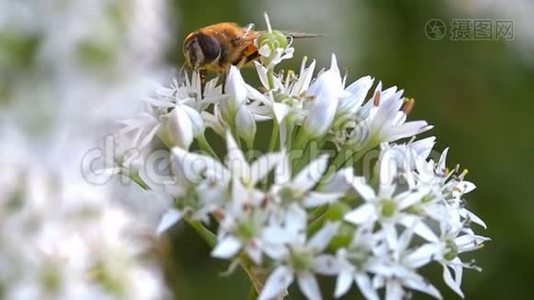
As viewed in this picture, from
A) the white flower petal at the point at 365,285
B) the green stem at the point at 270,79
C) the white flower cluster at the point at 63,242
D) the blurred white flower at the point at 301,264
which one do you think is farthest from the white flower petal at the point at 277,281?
the white flower cluster at the point at 63,242

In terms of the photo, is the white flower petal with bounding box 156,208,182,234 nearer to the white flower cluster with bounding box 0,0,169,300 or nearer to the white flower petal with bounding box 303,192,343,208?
the white flower petal with bounding box 303,192,343,208

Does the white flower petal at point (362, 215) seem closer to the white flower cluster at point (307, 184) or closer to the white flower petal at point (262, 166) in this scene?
the white flower cluster at point (307, 184)

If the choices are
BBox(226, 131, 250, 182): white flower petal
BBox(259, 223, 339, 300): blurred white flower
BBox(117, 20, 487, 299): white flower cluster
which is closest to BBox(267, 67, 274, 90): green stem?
BBox(117, 20, 487, 299): white flower cluster

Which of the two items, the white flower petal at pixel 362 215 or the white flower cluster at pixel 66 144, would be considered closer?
the white flower petal at pixel 362 215

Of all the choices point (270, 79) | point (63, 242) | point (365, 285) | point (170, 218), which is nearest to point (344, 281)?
point (365, 285)

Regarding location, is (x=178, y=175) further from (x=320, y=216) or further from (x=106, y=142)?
(x=106, y=142)

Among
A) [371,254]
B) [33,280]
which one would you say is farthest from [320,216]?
[33,280]
